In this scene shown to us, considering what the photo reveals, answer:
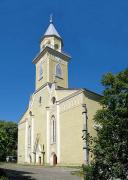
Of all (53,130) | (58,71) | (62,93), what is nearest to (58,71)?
(58,71)

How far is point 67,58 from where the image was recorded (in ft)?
174

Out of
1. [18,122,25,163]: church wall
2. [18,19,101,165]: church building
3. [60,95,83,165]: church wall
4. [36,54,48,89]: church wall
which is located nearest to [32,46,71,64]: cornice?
[18,19,101,165]: church building

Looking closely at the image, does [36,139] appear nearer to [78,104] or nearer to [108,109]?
[78,104]

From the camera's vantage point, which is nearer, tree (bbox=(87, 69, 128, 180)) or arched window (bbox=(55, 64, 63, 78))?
tree (bbox=(87, 69, 128, 180))

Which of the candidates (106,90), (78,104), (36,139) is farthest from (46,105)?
(106,90)

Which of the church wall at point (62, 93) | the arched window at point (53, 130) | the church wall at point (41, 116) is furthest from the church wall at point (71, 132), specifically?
the church wall at point (41, 116)

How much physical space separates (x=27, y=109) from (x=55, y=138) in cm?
1197

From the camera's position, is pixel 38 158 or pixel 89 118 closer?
pixel 89 118

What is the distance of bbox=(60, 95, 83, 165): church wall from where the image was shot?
3781cm

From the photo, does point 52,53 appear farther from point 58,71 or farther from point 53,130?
point 53,130

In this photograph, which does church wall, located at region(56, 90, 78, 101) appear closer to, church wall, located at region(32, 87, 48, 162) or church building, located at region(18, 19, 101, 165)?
church building, located at region(18, 19, 101, 165)

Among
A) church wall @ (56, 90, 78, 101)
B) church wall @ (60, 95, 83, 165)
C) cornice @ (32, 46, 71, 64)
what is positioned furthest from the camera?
cornice @ (32, 46, 71, 64)

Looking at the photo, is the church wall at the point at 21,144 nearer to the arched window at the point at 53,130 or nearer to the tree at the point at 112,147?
the arched window at the point at 53,130

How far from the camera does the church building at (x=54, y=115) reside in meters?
38.4
